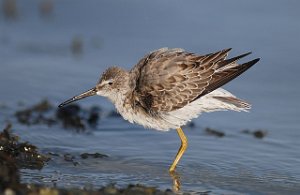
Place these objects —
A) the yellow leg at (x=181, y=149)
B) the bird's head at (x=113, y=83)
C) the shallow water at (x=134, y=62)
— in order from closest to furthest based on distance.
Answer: the shallow water at (x=134, y=62), the yellow leg at (x=181, y=149), the bird's head at (x=113, y=83)

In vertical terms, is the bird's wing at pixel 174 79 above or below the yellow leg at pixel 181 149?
above

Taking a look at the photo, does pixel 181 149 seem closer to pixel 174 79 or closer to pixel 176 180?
pixel 176 180

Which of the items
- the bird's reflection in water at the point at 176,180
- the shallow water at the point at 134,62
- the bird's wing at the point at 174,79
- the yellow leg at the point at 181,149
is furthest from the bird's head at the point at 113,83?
the bird's reflection in water at the point at 176,180

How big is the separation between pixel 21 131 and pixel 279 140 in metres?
3.85

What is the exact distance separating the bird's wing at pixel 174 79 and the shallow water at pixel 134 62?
0.94 m

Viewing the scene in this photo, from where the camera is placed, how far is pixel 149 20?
49.6ft

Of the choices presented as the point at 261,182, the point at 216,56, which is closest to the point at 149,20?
the point at 216,56

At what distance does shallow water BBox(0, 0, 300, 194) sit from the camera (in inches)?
384

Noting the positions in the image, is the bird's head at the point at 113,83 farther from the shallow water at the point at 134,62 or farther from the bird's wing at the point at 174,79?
the shallow water at the point at 134,62

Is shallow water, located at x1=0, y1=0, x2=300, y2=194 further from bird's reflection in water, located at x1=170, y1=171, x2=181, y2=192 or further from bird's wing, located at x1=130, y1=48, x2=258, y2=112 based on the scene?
bird's wing, located at x1=130, y1=48, x2=258, y2=112

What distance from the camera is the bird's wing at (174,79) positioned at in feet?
32.0

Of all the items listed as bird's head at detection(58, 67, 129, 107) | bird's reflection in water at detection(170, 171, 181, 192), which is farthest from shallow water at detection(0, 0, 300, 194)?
bird's head at detection(58, 67, 129, 107)

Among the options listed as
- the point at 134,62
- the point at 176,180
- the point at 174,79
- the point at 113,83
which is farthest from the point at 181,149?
the point at 134,62

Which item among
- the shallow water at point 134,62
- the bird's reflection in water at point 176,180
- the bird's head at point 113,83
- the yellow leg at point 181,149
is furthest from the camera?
the bird's head at point 113,83
